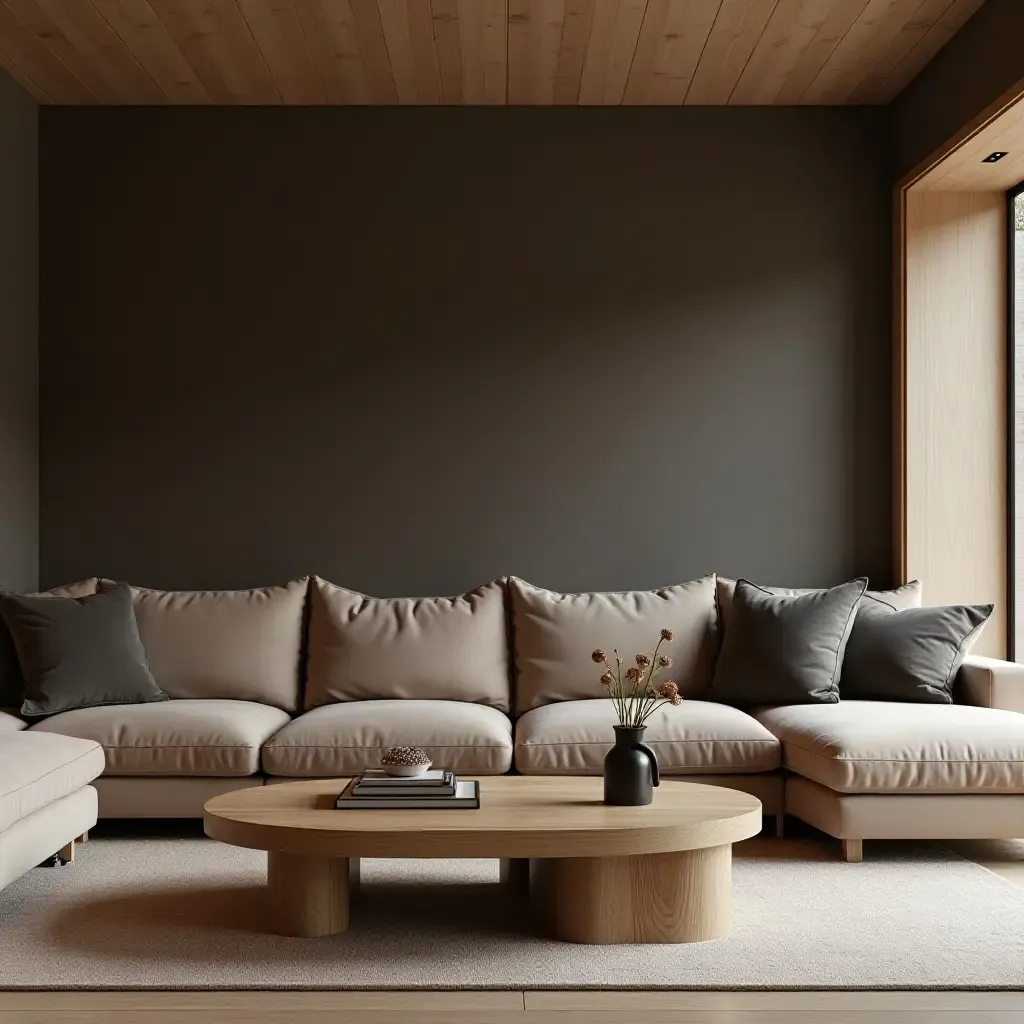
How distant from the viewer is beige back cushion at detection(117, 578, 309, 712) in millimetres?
4859

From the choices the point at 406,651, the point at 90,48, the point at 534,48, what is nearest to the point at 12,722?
the point at 406,651

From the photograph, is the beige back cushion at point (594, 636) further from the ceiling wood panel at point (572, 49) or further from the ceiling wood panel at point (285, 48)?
the ceiling wood panel at point (285, 48)

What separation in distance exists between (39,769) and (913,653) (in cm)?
310

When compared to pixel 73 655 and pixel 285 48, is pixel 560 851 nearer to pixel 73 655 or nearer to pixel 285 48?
pixel 73 655

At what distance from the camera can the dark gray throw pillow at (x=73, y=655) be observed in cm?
446

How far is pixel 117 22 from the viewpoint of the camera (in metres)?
4.61

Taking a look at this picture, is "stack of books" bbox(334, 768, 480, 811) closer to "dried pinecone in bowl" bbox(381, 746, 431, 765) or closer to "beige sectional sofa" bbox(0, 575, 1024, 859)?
"dried pinecone in bowl" bbox(381, 746, 431, 765)

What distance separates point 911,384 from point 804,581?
0.99m

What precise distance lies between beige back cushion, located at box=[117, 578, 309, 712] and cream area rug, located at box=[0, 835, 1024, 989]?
0.99 m

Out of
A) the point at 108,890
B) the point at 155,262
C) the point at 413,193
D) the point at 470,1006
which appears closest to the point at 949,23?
the point at 413,193

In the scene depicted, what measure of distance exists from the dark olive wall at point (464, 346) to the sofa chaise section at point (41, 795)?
170cm

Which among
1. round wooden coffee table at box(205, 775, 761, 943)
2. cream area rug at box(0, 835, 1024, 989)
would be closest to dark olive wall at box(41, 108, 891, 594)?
cream area rug at box(0, 835, 1024, 989)

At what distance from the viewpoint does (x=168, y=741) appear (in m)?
4.22

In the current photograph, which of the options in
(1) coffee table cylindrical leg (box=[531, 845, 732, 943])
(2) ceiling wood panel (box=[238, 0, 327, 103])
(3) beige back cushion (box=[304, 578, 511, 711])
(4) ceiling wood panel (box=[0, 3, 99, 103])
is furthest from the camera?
(3) beige back cushion (box=[304, 578, 511, 711])
